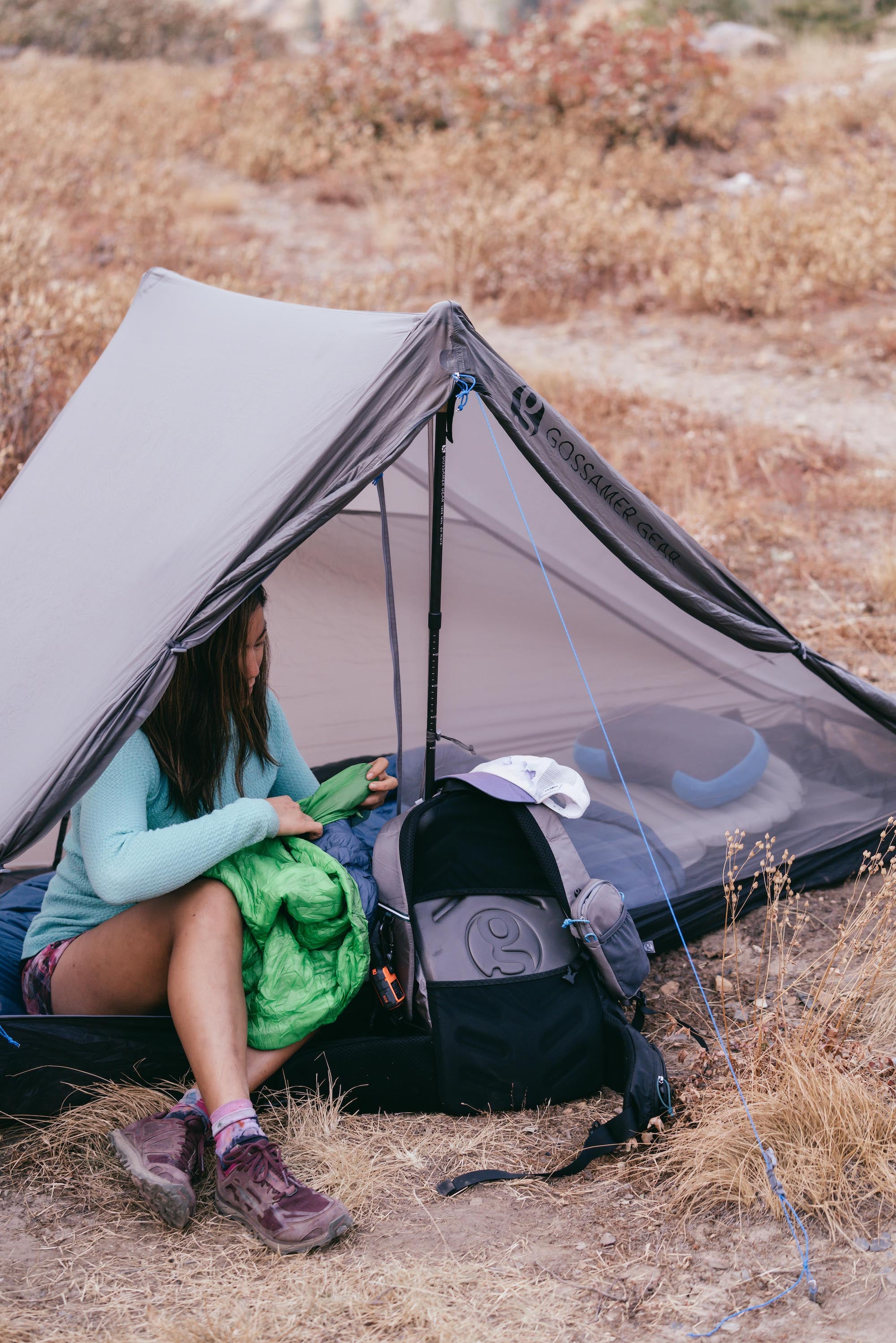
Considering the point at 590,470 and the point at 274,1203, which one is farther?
the point at 590,470

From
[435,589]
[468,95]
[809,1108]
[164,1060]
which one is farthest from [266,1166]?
[468,95]

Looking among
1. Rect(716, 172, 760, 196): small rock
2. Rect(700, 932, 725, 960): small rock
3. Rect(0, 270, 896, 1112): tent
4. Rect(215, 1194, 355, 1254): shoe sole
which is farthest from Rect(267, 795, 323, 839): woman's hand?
Rect(716, 172, 760, 196): small rock

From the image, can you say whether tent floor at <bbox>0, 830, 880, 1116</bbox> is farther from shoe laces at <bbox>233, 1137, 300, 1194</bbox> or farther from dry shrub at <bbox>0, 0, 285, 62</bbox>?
dry shrub at <bbox>0, 0, 285, 62</bbox>

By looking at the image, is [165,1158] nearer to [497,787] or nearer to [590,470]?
[497,787]

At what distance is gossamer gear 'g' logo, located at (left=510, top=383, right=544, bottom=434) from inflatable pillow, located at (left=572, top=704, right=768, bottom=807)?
90cm

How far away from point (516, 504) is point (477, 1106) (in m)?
1.40

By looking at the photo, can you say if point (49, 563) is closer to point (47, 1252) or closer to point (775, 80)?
point (47, 1252)

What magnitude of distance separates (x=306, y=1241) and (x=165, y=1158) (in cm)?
32

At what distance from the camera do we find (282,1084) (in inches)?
94.1

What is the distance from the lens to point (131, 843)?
7.10 feet

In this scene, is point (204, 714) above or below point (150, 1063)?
A: above

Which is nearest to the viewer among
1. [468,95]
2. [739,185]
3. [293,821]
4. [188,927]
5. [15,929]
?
[188,927]

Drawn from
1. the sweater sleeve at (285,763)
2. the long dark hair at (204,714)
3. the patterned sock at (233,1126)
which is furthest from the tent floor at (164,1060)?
the sweater sleeve at (285,763)

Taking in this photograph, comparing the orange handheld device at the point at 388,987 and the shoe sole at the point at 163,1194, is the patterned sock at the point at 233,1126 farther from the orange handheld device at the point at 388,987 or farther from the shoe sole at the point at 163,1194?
the orange handheld device at the point at 388,987
